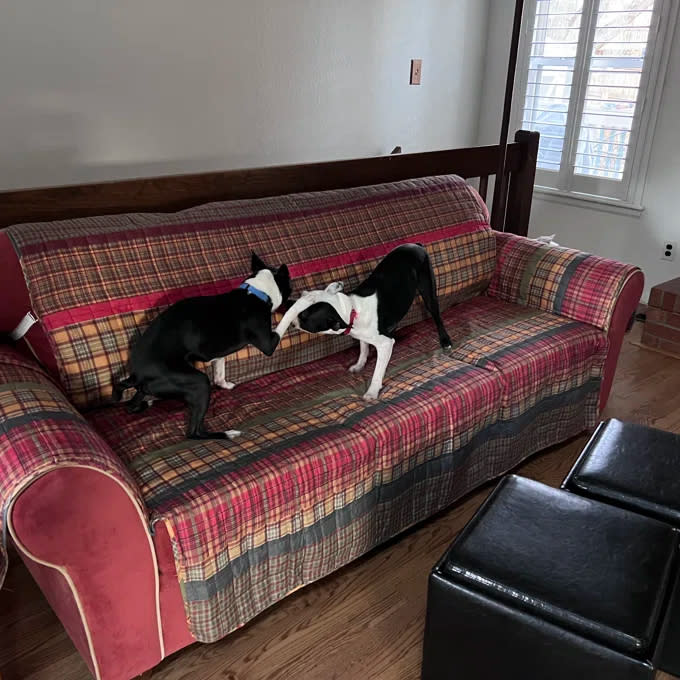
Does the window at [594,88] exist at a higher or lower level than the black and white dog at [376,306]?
higher

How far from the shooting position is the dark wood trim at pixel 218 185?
1815 mm

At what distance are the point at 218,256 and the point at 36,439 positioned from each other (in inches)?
33.0

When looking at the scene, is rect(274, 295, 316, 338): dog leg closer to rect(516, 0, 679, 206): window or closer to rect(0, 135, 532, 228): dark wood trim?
rect(0, 135, 532, 228): dark wood trim

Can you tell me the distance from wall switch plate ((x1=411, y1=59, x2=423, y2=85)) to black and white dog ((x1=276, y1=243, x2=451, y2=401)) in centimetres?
195

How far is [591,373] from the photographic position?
7.45 ft

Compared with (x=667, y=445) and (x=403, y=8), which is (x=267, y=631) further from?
(x=403, y=8)

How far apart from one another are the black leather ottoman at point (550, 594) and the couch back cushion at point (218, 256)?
0.89 m

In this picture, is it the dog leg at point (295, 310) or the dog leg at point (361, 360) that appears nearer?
the dog leg at point (295, 310)

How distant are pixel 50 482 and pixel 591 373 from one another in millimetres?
1817

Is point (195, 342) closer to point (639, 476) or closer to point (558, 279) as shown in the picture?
point (639, 476)

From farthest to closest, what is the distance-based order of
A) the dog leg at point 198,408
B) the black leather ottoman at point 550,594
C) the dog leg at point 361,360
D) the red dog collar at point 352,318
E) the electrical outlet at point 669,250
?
the electrical outlet at point 669,250 → the dog leg at point 361,360 → the red dog collar at point 352,318 → the dog leg at point 198,408 → the black leather ottoman at point 550,594

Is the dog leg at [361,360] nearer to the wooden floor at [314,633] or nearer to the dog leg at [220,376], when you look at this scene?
the dog leg at [220,376]

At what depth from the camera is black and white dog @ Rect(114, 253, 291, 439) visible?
156 cm

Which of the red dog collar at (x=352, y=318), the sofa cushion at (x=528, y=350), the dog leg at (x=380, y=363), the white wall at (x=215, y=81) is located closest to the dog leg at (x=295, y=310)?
the red dog collar at (x=352, y=318)
